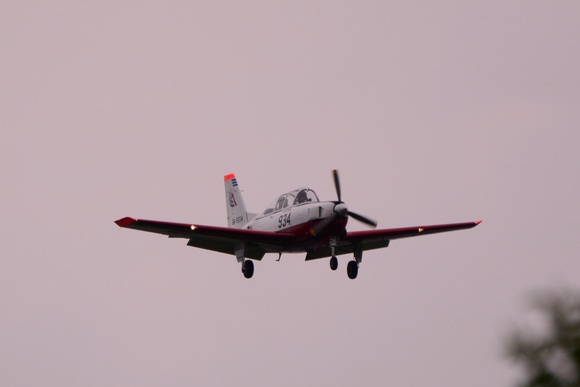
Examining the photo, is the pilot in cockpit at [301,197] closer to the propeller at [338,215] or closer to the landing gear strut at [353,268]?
the propeller at [338,215]

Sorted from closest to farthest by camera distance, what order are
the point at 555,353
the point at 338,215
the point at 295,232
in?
the point at 555,353 → the point at 338,215 → the point at 295,232

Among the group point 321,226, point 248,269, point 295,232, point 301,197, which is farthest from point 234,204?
point 321,226

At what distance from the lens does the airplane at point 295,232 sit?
1325 inches

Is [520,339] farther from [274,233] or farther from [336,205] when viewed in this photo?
[274,233]

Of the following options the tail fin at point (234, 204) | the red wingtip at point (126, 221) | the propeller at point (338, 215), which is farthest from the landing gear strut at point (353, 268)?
the red wingtip at point (126, 221)

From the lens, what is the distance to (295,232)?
3500cm

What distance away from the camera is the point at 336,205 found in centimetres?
3362

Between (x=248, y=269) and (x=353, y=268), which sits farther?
(x=248, y=269)

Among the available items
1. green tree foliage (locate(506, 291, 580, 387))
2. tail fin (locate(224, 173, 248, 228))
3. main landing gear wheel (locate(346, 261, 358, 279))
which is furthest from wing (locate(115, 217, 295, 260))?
green tree foliage (locate(506, 291, 580, 387))

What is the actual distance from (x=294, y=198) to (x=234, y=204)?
8319 millimetres

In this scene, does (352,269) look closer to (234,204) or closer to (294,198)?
(294,198)

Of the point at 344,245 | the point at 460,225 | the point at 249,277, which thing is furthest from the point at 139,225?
the point at 460,225

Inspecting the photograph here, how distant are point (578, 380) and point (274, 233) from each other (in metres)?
26.8

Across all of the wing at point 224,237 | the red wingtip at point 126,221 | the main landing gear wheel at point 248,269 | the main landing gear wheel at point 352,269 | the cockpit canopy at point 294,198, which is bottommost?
the main landing gear wheel at point 352,269
